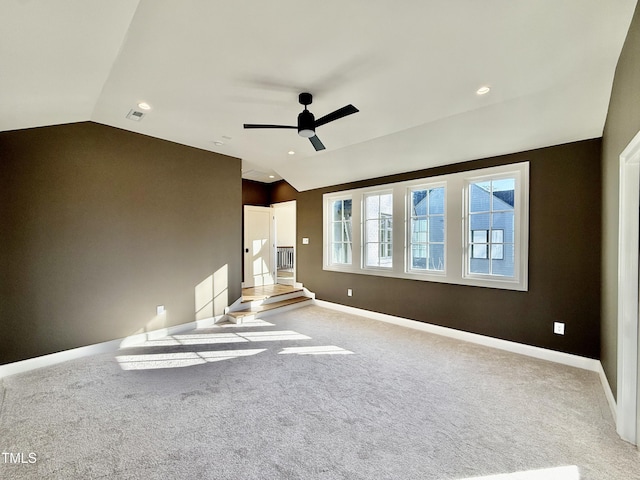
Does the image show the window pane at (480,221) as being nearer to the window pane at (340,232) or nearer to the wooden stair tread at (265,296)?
the window pane at (340,232)

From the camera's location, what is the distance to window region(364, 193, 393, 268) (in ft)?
16.5

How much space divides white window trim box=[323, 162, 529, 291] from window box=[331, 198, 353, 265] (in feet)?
0.47

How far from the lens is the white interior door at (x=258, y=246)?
679cm

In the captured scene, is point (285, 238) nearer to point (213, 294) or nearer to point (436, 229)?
point (213, 294)

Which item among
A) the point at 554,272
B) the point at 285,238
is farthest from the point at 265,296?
the point at 554,272

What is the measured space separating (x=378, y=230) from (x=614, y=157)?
3.24 metres

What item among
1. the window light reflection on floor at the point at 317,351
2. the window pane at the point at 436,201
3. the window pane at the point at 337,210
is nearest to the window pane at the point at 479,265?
the window pane at the point at 436,201

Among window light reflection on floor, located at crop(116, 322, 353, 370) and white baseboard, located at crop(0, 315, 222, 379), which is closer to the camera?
white baseboard, located at crop(0, 315, 222, 379)

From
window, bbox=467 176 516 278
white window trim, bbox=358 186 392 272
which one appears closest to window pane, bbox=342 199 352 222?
white window trim, bbox=358 186 392 272

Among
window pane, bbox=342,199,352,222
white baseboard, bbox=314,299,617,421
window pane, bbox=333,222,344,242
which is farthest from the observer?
A: window pane, bbox=333,222,344,242

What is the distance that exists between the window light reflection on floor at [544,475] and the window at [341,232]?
165 inches

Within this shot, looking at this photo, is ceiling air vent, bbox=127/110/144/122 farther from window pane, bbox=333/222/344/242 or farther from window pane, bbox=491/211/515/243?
window pane, bbox=491/211/515/243

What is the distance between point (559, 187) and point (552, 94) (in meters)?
1.17

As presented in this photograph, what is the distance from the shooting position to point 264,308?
→ 533 centimetres
